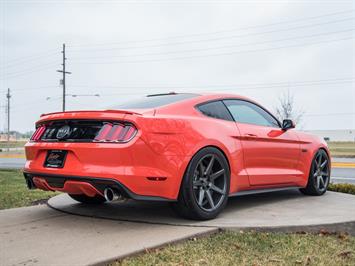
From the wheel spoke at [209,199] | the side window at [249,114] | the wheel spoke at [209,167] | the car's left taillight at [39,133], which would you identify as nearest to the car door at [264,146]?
the side window at [249,114]

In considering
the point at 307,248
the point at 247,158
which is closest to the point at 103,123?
the point at 247,158

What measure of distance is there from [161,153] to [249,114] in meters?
1.78

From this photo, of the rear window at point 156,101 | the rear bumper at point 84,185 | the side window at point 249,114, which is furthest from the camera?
the side window at point 249,114

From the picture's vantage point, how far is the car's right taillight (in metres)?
3.87

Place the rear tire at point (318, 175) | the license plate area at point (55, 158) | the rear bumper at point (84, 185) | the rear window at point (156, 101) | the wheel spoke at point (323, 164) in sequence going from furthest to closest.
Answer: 1. the wheel spoke at point (323, 164)
2. the rear tire at point (318, 175)
3. the rear window at point (156, 101)
4. the license plate area at point (55, 158)
5. the rear bumper at point (84, 185)

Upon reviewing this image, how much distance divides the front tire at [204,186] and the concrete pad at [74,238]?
0.84 ft

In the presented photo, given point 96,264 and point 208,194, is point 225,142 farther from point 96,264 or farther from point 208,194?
point 96,264

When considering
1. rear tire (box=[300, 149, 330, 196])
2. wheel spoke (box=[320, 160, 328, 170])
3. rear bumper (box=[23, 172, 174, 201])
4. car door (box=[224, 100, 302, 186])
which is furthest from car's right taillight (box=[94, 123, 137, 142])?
wheel spoke (box=[320, 160, 328, 170])

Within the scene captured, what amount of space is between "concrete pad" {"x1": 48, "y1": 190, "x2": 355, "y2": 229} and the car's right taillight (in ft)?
3.10

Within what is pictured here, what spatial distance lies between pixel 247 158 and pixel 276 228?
42.3 inches

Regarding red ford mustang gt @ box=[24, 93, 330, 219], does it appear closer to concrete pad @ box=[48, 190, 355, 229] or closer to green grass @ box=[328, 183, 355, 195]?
concrete pad @ box=[48, 190, 355, 229]

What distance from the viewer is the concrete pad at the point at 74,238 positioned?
3.19 m

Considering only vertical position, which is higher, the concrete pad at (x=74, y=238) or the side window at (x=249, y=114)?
the side window at (x=249, y=114)

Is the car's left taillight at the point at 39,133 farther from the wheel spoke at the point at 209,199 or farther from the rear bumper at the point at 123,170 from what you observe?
the wheel spoke at the point at 209,199
